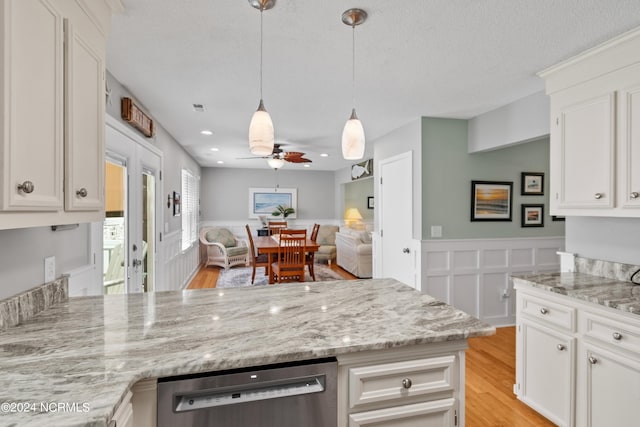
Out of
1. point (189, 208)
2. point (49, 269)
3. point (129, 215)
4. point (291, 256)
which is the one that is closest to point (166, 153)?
point (129, 215)

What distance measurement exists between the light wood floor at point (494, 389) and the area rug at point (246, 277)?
9.94ft

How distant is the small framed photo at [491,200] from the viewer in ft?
11.8

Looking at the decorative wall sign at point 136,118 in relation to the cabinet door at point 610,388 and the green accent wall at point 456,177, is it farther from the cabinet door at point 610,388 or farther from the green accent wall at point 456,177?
the cabinet door at point 610,388

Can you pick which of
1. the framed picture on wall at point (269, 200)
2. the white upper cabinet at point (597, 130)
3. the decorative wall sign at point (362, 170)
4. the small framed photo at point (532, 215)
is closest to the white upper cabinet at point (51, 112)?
the white upper cabinet at point (597, 130)

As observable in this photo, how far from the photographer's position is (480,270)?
141 inches

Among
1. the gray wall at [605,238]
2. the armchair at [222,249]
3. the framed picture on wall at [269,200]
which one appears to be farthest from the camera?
the framed picture on wall at [269,200]

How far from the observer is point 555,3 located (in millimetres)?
1547

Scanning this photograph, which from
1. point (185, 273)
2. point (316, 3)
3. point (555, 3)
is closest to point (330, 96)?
point (316, 3)

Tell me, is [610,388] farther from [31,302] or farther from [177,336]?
[31,302]

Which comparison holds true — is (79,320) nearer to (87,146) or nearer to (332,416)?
(87,146)

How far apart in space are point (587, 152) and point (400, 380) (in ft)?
6.47

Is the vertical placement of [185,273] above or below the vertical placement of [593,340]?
below

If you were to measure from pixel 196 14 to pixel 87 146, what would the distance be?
0.89 m

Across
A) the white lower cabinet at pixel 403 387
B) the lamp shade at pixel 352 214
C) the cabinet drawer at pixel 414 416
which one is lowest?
the cabinet drawer at pixel 414 416
